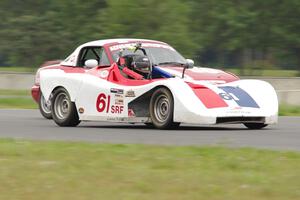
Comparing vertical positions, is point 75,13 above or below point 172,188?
above

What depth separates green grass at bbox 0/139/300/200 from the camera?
25.9 ft

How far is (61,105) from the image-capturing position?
16875mm

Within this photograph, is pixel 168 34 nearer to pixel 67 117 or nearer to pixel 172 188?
pixel 67 117

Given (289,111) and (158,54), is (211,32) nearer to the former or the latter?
(289,111)

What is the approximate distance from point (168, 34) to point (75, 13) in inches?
655

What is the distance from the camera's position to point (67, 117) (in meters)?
16.5

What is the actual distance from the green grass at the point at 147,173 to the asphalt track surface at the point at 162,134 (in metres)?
1.53

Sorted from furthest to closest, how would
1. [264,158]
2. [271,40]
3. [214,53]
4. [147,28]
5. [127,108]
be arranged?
[214,53] → [271,40] → [147,28] → [127,108] → [264,158]

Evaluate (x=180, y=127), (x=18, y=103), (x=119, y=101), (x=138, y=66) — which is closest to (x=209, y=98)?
(x=180, y=127)

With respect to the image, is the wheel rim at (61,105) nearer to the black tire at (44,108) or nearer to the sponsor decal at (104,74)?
the sponsor decal at (104,74)

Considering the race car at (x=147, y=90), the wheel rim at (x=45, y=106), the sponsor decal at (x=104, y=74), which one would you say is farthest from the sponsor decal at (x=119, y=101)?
the wheel rim at (x=45, y=106)

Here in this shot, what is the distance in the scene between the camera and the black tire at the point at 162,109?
14.6 metres

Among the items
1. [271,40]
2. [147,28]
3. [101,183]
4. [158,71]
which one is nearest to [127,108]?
[158,71]

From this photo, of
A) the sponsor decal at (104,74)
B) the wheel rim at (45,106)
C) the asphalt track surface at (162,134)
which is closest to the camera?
the asphalt track surface at (162,134)
